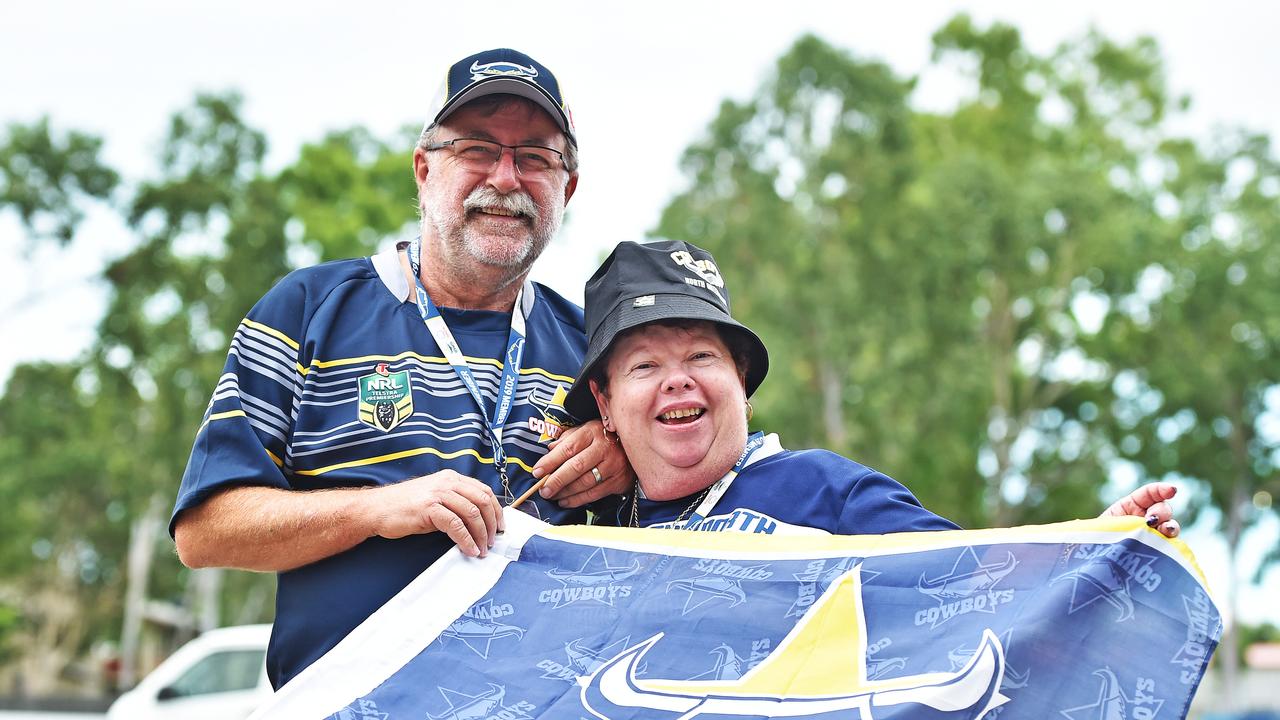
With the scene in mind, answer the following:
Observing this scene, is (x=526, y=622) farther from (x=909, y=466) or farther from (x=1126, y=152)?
(x=1126, y=152)

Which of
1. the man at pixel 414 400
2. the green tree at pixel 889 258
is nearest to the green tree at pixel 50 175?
the green tree at pixel 889 258

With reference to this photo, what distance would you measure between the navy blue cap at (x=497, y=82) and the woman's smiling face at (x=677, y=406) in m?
0.74

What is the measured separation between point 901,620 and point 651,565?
66 centimetres

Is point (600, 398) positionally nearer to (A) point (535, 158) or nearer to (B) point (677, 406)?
(B) point (677, 406)

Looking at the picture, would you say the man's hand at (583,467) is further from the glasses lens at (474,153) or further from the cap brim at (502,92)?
the cap brim at (502,92)

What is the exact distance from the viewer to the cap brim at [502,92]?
3.31m

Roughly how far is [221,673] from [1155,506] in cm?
1271

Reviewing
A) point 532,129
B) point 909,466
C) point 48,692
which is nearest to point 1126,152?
point 909,466

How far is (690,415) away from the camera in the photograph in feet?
10.8

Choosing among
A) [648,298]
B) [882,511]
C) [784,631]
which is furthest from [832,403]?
[784,631]

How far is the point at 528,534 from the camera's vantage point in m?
3.13

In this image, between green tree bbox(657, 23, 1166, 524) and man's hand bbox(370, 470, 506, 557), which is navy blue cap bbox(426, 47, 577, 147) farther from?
green tree bbox(657, 23, 1166, 524)

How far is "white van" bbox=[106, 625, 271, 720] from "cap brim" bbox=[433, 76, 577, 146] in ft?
36.2

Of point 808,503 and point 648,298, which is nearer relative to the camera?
point 808,503
